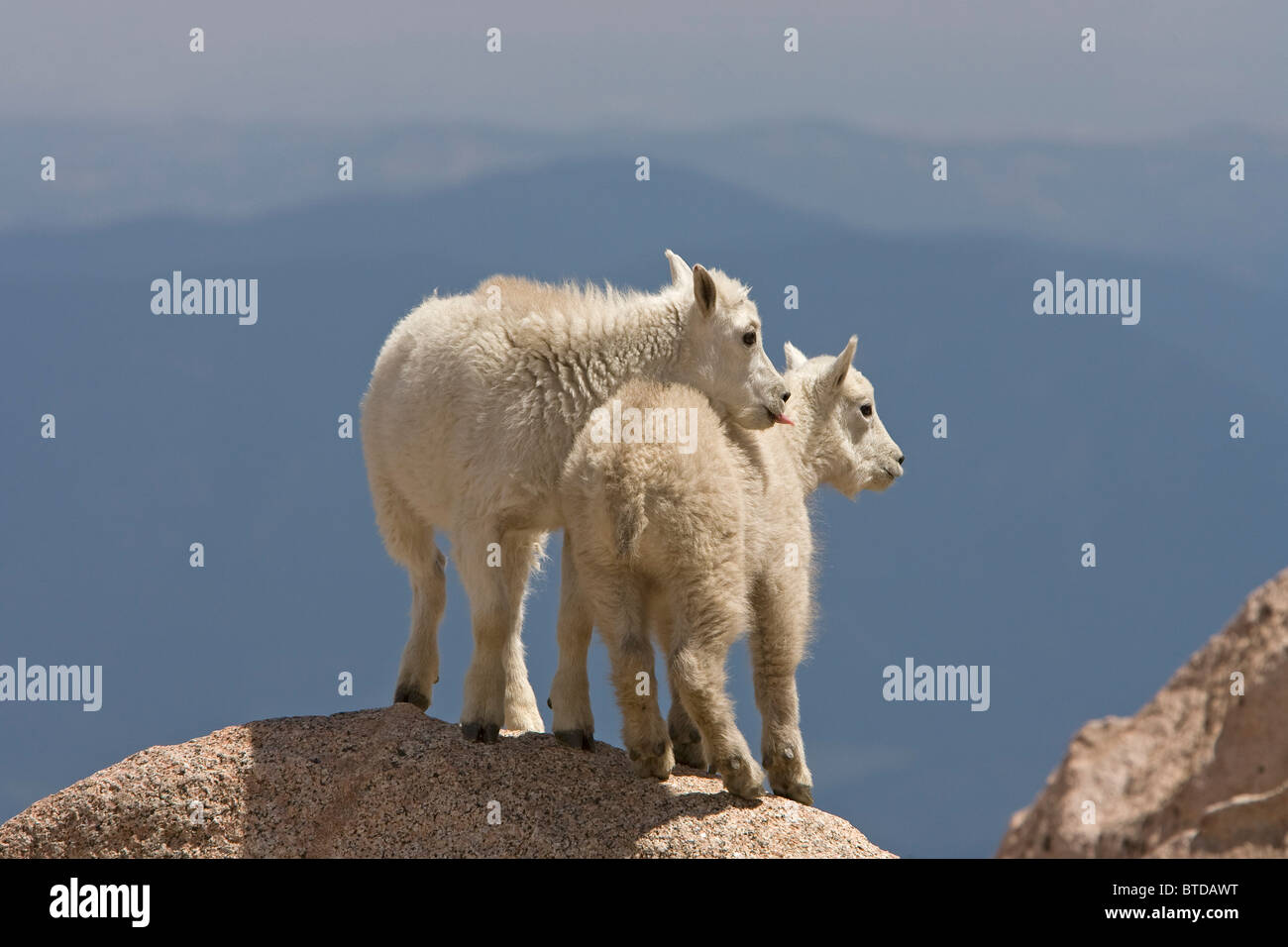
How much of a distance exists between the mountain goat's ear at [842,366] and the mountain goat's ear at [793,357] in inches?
18.7

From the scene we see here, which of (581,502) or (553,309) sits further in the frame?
(553,309)

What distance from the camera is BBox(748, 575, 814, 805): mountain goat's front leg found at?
11484 mm

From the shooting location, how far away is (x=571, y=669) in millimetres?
11922

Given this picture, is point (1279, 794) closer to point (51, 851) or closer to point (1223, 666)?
point (1223, 666)

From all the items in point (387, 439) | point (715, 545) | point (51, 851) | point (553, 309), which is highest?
point (553, 309)

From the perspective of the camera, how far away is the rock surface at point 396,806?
10703mm

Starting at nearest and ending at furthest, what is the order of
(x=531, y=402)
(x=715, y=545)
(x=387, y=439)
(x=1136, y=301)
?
(x=715, y=545)
(x=531, y=402)
(x=387, y=439)
(x=1136, y=301)

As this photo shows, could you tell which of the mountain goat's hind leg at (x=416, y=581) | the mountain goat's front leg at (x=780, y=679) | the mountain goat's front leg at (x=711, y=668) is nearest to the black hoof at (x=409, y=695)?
the mountain goat's hind leg at (x=416, y=581)

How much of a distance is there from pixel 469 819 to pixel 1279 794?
6545 mm

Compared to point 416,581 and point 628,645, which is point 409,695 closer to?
point 416,581

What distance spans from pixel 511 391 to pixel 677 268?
2179 mm
